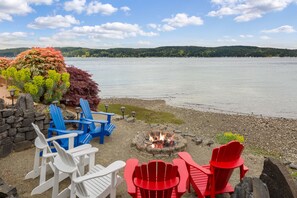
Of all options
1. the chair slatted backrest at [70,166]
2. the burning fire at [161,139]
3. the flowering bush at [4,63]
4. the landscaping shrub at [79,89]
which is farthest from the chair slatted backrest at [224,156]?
the flowering bush at [4,63]

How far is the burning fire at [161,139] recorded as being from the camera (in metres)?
7.39

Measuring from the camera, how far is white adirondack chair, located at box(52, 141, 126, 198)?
390cm

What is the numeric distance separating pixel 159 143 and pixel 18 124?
3.53 meters

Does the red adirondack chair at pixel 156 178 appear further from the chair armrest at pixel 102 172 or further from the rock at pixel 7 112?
the rock at pixel 7 112

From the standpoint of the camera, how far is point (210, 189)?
4402 millimetres

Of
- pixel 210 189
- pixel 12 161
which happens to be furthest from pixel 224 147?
pixel 12 161

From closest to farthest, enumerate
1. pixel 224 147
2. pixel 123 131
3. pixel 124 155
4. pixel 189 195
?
pixel 224 147
pixel 189 195
pixel 124 155
pixel 123 131

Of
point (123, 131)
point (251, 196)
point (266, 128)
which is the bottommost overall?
point (266, 128)

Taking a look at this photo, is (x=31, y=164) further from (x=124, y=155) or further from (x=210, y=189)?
(x=210, y=189)

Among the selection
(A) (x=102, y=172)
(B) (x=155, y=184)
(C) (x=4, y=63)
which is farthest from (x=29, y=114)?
(C) (x=4, y=63)

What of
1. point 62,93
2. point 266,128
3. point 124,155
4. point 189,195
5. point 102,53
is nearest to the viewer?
point 189,195

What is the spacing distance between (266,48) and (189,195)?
5366 inches

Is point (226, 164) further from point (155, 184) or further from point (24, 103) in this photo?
point (24, 103)

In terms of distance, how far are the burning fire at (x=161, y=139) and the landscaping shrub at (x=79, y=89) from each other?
408 centimetres
